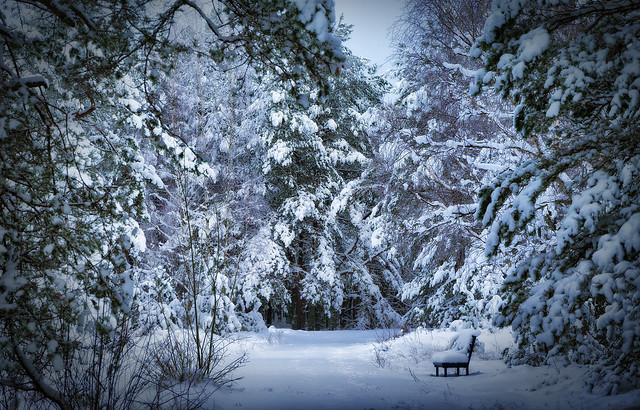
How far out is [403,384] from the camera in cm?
559

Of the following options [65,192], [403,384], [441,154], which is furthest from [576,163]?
[441,154]

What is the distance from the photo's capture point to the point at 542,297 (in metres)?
3.29

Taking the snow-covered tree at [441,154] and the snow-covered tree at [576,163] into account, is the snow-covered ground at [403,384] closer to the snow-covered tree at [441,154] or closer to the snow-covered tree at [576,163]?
the snow-covered tree at [576,163]

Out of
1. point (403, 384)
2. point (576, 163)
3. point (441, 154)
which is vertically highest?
point (441, 154)

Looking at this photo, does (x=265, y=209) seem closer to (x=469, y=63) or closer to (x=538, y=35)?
(x=469, y=63)

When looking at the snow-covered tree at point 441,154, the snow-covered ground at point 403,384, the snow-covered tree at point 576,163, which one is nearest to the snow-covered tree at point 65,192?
the snow-covered tree at point 576,163

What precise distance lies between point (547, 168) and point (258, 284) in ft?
39.6

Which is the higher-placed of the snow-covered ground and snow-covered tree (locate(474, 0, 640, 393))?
snow-covered tree (locate(474, 0, 640, 393))

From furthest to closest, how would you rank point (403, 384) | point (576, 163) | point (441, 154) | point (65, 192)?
point (441, 154) → point (403, 384) → point (65, 192) → point (576, 163)

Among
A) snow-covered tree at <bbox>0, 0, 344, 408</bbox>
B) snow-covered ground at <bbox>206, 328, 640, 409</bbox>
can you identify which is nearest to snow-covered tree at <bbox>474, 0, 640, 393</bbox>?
snow-covered ground at <bbox>206, 328, 640, 409</bbox>

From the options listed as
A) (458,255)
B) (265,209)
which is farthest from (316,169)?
(458,255)

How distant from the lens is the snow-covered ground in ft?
13.9

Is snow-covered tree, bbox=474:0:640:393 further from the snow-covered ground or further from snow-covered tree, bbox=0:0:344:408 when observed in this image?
snow-covered tree, bbox=0:0:344:408

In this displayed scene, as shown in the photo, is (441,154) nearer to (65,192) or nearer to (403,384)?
(403,384)
